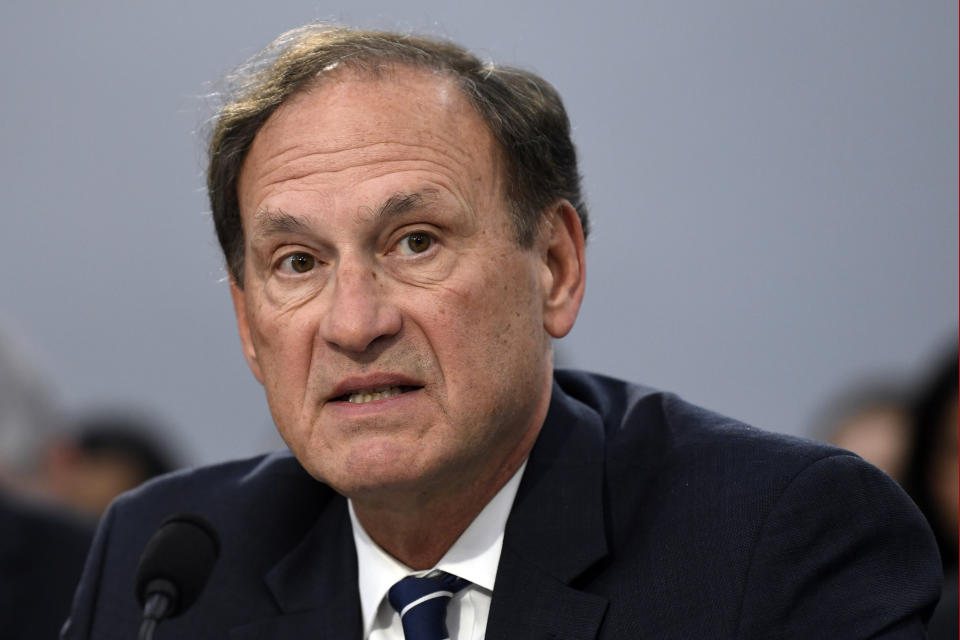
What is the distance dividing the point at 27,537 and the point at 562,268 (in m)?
2.38

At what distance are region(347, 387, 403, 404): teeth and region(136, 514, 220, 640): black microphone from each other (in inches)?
15.5

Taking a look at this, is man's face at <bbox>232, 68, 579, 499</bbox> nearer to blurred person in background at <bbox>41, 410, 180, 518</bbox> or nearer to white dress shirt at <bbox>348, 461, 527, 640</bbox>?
white dress shirt at <bbox>348, 461, 527, 640</bbox>

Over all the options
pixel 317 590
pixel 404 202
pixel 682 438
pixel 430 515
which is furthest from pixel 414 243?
pixel 317 590

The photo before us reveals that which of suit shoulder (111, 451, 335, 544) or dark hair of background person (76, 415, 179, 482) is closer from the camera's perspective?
suit shoulder (111, 451, 335, 544)

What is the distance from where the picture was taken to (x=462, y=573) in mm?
2254

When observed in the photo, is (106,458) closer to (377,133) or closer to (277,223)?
(277,223)

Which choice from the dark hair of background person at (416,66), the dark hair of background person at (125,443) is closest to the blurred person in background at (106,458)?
the dark hair of background person at (125,443)

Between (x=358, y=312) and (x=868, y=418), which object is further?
(x=868, y=418)

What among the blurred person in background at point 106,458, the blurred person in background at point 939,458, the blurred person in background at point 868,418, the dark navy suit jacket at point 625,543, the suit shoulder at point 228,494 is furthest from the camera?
the blurred person in background at point 106,458

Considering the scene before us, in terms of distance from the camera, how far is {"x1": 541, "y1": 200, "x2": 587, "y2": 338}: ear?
236 centimetres

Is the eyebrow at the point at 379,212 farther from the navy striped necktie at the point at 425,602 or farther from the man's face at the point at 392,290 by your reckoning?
the navy striped necktie at the point at 425,602

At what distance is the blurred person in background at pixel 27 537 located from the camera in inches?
152

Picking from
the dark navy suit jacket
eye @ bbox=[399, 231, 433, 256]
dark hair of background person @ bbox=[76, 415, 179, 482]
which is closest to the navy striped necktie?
the dark navy suit jacket

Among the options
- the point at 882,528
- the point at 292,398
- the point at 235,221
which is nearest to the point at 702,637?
the point at 882,528
